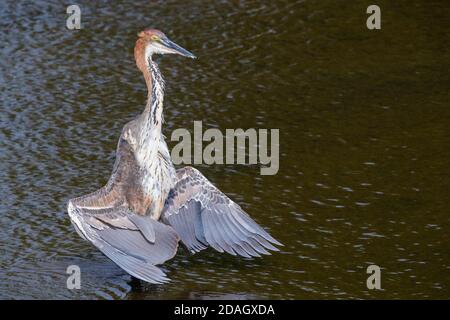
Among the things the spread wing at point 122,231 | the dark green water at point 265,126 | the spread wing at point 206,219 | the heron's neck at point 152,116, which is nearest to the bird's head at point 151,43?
the heron's neck at point 152,116

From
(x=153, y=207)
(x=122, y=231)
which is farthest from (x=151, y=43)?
(x=122, y=231)

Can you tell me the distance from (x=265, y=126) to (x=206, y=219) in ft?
8.35

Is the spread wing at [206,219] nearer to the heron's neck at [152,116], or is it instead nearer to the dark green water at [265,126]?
the dark green water at [265,126]

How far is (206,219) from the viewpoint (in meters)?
9.13

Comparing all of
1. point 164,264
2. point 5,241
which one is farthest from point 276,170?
point 5,241

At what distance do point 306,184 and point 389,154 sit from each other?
1.17 metres

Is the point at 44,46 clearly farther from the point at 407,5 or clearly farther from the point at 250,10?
the point at 407,5

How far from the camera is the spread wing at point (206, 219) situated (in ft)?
29.5

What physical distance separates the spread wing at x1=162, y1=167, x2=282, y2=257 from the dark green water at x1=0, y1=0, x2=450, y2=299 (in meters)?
0.17

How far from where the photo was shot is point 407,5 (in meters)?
14.5

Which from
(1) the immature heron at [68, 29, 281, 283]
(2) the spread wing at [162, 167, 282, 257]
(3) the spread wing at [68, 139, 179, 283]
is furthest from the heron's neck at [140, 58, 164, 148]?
(2) the spread wing at [162, 167, 282, 257]

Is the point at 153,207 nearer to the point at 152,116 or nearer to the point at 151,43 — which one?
the point at 152,116

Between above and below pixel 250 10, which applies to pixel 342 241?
below

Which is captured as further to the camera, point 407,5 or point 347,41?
point 407,5
